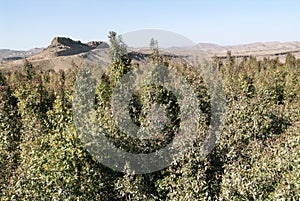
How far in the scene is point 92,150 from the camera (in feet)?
36.6

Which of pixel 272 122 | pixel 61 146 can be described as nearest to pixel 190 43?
pixel 272 122

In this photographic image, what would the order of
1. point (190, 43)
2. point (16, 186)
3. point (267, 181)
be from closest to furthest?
1. point (16, 186)
2. point (267, 181)
3. point (190, 43)

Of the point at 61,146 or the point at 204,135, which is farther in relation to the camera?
the point at 204,135

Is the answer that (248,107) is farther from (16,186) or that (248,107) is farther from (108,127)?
(16,186)

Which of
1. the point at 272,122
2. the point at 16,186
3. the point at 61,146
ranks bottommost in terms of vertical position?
the point at 272,122

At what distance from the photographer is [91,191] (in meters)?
10.8

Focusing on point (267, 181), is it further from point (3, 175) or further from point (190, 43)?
point (190, 43)

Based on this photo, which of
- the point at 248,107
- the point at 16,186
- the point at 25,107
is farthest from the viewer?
the point at 25,107

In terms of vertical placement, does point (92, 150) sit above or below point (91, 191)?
above

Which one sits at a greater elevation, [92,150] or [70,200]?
[92,150]

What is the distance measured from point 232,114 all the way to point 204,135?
6.07 meters

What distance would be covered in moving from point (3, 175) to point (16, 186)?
241cm

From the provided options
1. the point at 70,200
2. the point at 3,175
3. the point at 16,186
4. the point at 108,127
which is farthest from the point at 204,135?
→ the point at 3,175

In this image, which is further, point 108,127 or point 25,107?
point 25,107
